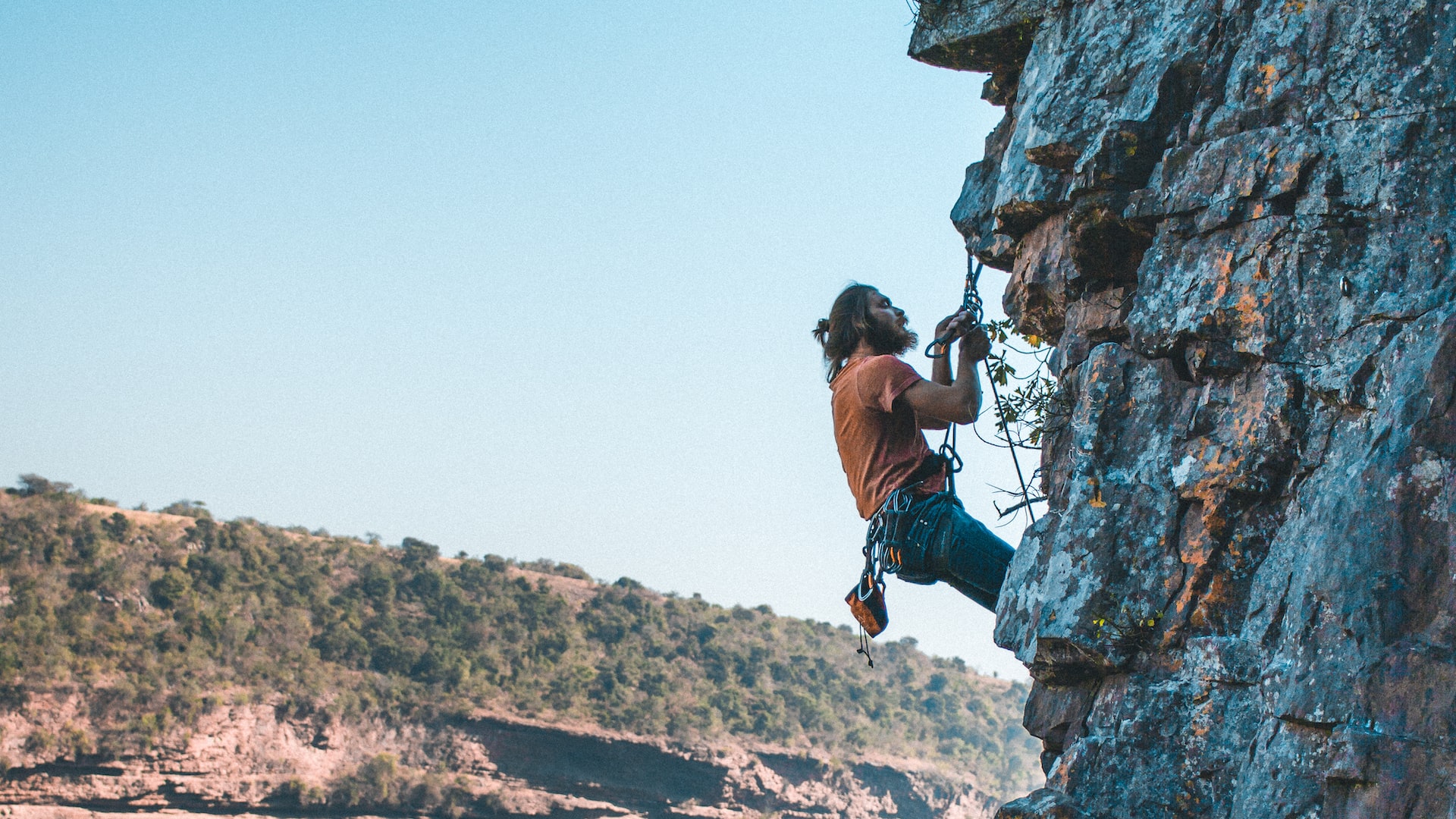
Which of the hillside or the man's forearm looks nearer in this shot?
the man's forearm

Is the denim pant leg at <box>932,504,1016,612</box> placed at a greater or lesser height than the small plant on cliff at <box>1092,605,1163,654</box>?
greater

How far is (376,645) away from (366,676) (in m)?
2.28

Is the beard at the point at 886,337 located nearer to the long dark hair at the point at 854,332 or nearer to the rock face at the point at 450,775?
the long dark hair at the point at 854,332

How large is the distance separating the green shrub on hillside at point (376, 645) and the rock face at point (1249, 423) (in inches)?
1570

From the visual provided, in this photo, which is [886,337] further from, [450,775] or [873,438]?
[450,775]

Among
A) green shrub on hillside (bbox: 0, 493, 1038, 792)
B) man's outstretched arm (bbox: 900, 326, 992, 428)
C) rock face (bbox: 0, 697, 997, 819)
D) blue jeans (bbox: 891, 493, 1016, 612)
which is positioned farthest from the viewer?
green shrub on hillside (bbox: 0, 493, 1038, 792)

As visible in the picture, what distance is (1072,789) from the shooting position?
13.4 feet

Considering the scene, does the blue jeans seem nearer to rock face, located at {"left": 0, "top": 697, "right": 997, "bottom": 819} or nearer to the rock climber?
the rock climber

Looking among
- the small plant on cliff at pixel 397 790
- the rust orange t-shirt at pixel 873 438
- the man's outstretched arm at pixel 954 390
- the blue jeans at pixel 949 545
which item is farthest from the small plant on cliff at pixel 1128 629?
the small plant on cliff at pixel 397 790

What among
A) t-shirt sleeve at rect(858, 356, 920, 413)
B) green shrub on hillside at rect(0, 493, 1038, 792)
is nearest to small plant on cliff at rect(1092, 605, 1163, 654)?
t-shirt sleeve at rect(858, 356, 920, 413)

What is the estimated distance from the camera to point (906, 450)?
4.99 meters

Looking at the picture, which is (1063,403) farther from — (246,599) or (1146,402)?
(246,599)

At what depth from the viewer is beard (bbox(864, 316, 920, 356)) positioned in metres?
5.14

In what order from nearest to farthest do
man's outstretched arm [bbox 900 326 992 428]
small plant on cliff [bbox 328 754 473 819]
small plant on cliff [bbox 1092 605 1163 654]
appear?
1. small plant on cliff [bbox 1092 605 1163 654]
2. man's outstretched arm [bbox 900 326 992 428]
3. small plant on cliff [bbox 328 754 473 819]
